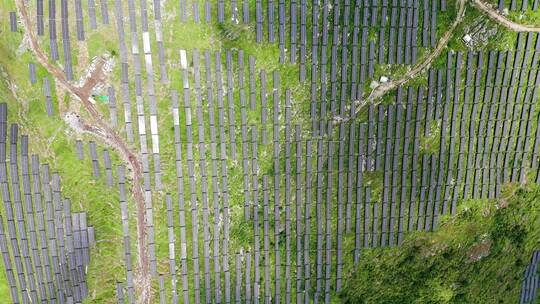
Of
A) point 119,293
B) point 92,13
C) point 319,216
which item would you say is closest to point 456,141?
point 319,216

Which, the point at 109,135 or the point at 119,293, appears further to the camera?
the point at 119,293

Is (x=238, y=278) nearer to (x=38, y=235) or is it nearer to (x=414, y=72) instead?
(x=38, y=235)

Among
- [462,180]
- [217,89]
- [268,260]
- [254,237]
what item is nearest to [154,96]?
[217,89]

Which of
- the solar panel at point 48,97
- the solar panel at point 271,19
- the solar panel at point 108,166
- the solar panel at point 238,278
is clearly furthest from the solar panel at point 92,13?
the solar panel at point 238,278

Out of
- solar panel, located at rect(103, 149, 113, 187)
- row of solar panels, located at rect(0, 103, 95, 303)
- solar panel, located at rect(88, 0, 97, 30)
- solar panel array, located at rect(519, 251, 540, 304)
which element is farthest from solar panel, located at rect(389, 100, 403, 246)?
solar panel, located at rect(88, 0, 97, 30)

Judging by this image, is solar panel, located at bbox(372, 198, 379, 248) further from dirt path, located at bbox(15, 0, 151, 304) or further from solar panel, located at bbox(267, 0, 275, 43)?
dirt path, located at bbox(15, 0, 151, 304)
